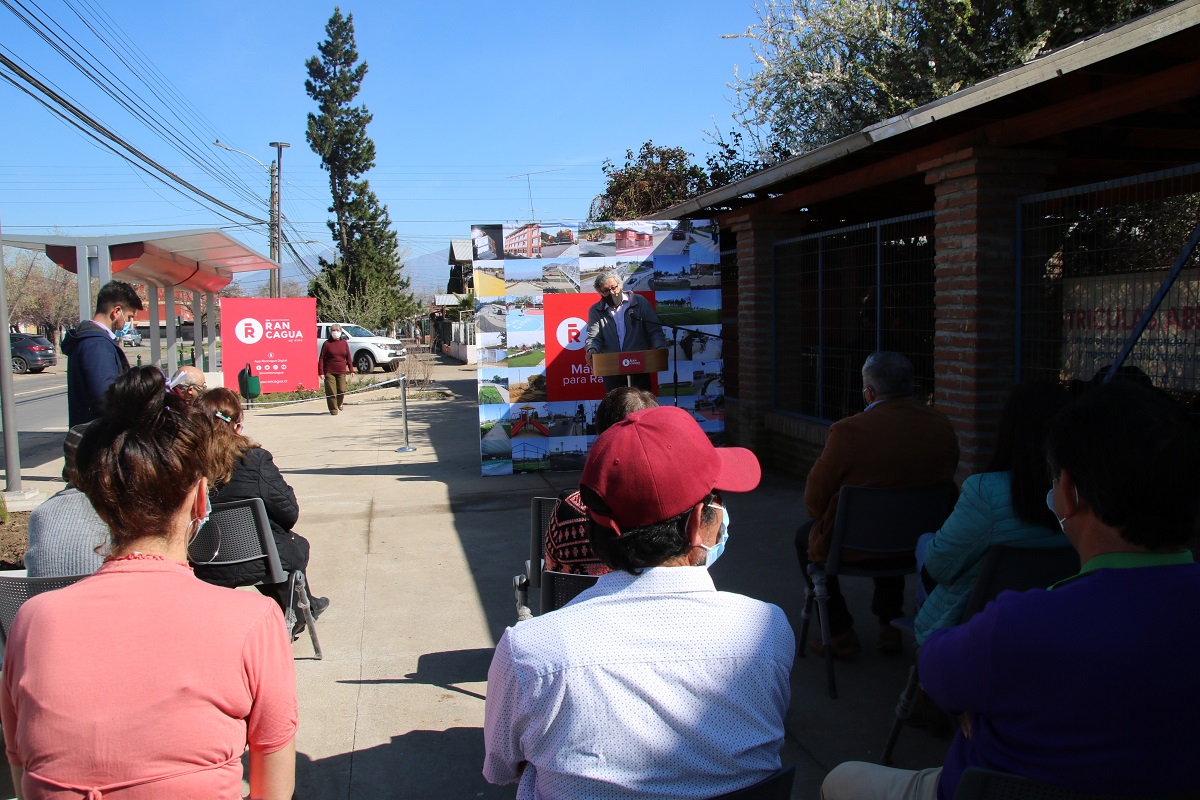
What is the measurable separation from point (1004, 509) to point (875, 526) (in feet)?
3.07

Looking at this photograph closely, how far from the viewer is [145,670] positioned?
156 centimetres

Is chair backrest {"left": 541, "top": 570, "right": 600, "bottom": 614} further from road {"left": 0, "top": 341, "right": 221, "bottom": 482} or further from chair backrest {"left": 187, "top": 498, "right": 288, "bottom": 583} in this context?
road {"left": 0, "top": 341, "right": 221, "bottom": 482}

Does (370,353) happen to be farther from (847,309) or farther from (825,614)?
(825,614)

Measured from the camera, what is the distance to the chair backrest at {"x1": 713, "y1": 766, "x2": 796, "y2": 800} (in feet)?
5.03

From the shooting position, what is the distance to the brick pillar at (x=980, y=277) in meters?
5.45

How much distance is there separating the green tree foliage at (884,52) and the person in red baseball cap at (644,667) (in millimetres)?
11090

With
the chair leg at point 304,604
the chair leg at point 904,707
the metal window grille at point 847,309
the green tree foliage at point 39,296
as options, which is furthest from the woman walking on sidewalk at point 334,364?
the green tree foliage at point 39,296

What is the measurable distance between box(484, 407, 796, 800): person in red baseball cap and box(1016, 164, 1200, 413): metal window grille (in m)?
3.56

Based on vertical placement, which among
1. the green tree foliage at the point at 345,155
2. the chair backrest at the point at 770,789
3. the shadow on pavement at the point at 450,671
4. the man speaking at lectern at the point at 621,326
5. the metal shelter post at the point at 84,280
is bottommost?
the shadow on pavement at the point at 450,671

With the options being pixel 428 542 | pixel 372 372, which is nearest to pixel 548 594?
pixel 428 542

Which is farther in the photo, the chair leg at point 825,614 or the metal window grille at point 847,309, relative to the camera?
the metal window grille at point 847,309

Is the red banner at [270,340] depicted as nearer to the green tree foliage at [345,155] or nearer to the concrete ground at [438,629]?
the concrete ground at [438,629]

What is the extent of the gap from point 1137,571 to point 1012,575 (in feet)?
4.06

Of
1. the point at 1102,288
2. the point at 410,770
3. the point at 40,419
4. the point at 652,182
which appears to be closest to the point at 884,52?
the point at 652,182
